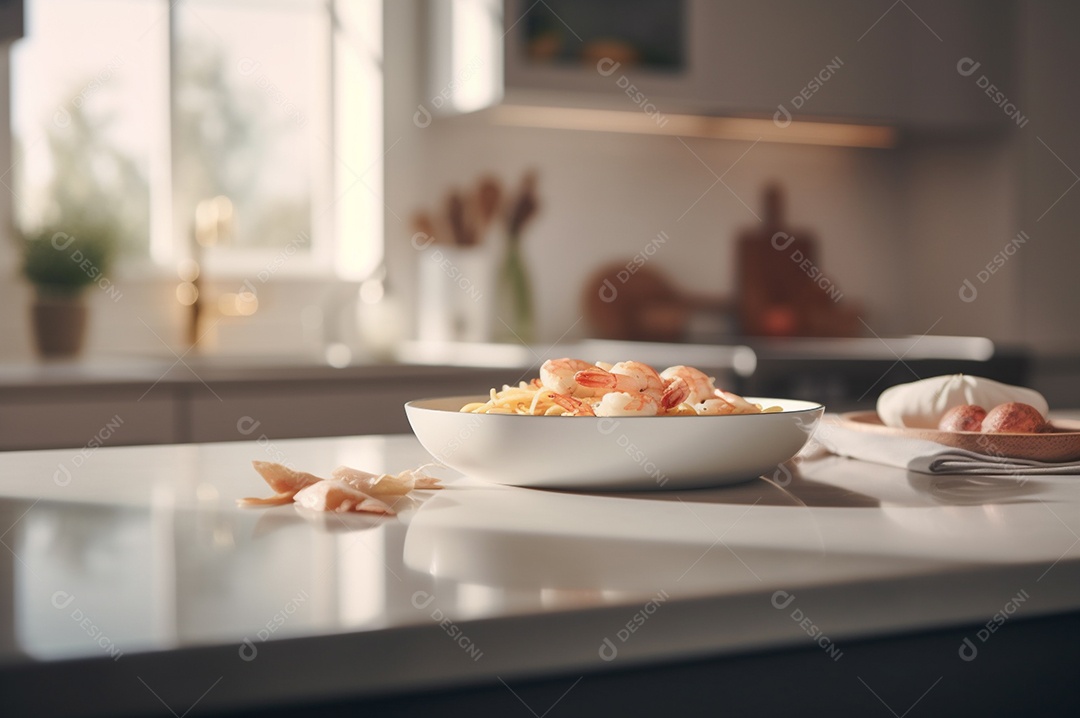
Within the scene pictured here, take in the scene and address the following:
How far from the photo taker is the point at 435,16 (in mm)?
3111

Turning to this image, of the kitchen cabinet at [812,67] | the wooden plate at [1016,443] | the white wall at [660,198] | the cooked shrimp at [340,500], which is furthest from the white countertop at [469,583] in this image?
the white wall at [660,198]

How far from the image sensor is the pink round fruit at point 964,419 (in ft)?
3.44

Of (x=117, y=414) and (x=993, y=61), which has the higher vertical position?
(x=993, y=61)

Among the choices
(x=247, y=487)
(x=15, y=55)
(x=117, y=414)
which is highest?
(x=15, y=55)

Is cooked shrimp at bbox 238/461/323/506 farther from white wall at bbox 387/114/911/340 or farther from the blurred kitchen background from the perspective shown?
white wall at bbox 387/114/911/340

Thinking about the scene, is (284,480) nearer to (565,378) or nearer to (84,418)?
(565,378)

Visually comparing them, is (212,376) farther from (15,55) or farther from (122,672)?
(122,672)

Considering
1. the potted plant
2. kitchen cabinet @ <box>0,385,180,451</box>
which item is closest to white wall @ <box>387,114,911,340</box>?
the potted plant

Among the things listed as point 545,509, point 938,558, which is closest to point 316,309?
point 545,509

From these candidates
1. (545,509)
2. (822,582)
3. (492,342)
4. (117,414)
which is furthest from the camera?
A: (492,342)

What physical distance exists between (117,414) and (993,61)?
2.74m

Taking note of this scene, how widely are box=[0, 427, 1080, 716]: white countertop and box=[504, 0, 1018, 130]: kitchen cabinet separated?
2.22 meters

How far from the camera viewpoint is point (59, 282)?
107 inches

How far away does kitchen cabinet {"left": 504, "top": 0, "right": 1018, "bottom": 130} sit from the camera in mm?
2975
